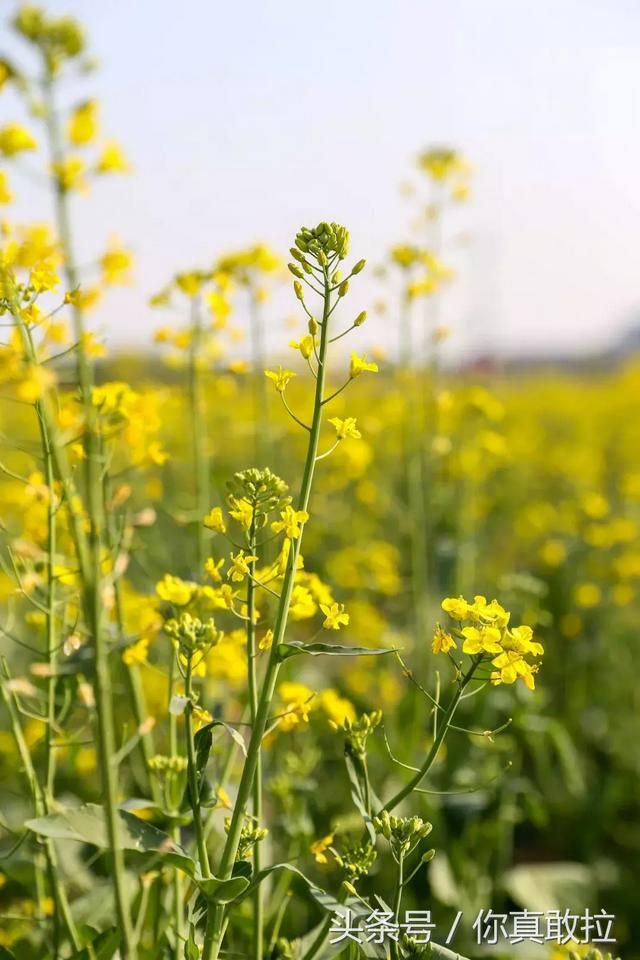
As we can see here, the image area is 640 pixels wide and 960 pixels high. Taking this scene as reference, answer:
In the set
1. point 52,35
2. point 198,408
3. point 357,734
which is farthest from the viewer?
point 198,408

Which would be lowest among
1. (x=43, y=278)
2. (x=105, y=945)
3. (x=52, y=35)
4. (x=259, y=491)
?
(x=105, y=945)

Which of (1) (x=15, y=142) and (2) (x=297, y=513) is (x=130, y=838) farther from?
(1) (x=15, y=142)

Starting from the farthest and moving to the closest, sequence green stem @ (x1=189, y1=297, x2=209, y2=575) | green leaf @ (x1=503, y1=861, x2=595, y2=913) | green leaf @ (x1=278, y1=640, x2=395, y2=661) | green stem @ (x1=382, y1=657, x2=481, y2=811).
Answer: green leaf @ (x1=503, y1=861, x2=595, y2=913) < green stem @ (x1=189, y1=297, x2=209, y2=575) < green stem @ (x1=382, y1=657, x2=481, y2=811) < green leaf @ (x1=278, y1=640, x2=395, y2=661)

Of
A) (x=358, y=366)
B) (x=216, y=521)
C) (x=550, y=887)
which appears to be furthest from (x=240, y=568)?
(x=550, y=887)

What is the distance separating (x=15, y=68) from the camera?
1.23 meters

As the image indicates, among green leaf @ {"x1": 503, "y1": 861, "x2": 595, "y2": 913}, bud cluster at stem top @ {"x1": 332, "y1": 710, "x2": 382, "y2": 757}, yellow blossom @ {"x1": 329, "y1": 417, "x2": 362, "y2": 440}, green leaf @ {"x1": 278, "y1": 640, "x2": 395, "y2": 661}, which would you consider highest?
yellow blossom @ {"x1": 329, "y1": 417, "x2": 362, "y2": 440}

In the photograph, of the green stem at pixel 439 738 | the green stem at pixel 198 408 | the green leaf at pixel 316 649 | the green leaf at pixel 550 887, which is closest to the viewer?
the green leaf at pixel 316 649

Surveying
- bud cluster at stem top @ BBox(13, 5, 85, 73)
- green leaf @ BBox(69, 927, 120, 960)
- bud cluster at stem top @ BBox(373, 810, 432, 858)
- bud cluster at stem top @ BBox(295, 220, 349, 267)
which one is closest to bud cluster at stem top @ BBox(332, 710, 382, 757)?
bud cluster at stem top @ BBox(373, 810, 432, 858)

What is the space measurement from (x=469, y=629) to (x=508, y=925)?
1947mm

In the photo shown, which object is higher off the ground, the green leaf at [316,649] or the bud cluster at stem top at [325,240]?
the bud cluster at stem top at [325,240]

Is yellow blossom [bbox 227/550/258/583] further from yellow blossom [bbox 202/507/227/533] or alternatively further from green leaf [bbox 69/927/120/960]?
green leaf [bbox 69/927/120/960]

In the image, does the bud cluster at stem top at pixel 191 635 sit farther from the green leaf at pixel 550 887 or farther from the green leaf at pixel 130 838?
the green leaf at pixel 550 887

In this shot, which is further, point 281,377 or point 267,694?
point 281,377

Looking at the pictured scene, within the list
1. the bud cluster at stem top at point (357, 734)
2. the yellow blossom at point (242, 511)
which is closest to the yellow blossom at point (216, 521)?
the yellow blossom at point (242, 511)
